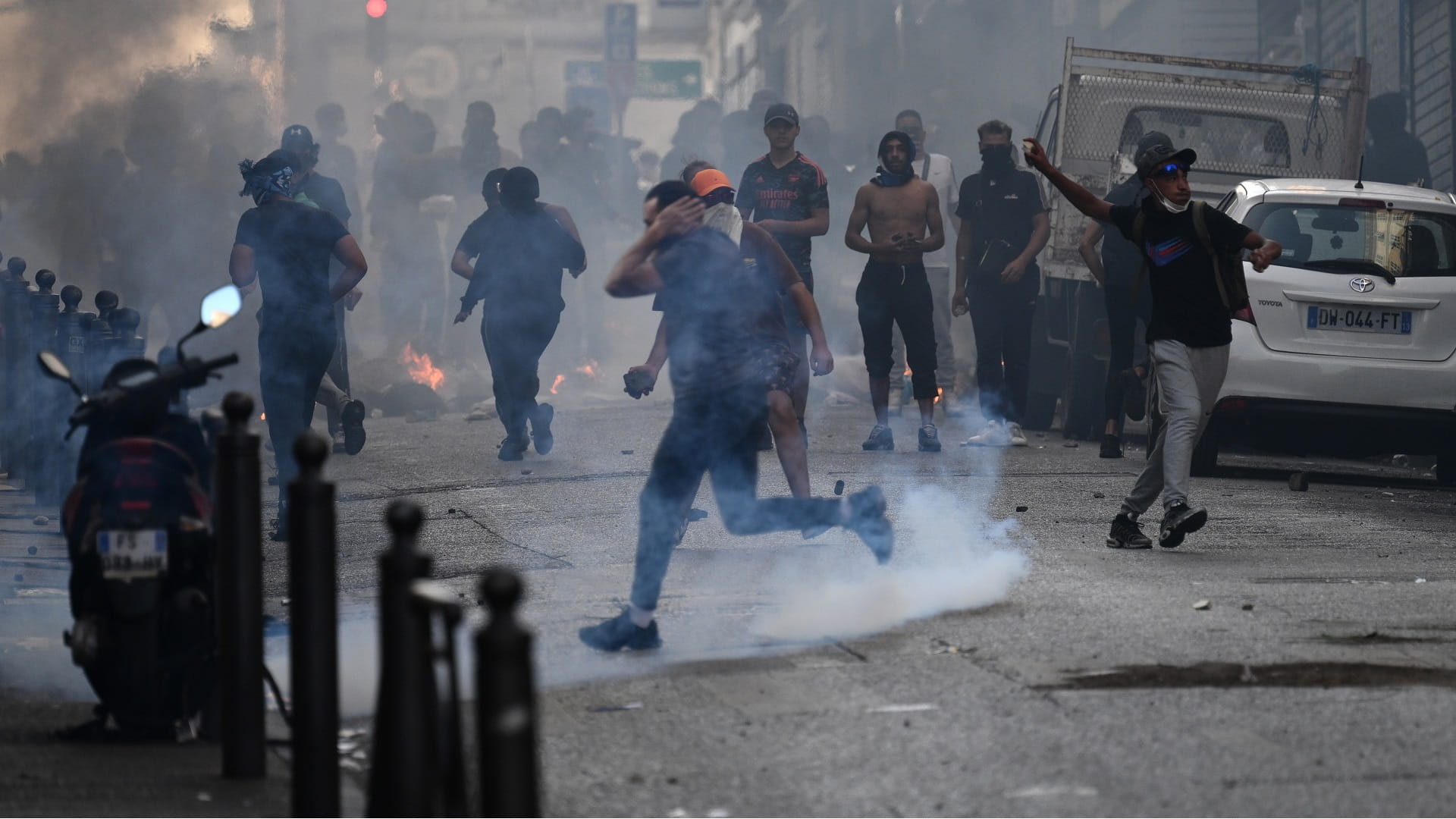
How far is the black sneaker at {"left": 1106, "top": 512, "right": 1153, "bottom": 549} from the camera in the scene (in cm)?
795

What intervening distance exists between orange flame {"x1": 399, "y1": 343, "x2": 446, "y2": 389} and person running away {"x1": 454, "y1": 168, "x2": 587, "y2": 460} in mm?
4960

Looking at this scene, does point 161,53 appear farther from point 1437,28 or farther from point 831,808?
point 831,808

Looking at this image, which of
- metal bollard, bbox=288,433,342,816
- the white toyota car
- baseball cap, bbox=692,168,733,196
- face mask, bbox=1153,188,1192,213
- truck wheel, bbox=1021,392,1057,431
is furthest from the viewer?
truck wheel, bbox=1021,392,1057,431

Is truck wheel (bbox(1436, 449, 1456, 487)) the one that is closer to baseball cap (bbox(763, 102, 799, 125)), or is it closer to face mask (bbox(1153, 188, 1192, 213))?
face mask (bbox(1153, 188, 1192, 213))

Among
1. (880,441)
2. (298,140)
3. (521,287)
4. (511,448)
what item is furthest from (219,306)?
(521,287)

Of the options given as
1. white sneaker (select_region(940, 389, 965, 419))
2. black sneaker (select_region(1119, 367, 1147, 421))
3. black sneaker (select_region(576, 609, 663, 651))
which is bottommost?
black sneaker (select_region(576, 609, 663, 651))

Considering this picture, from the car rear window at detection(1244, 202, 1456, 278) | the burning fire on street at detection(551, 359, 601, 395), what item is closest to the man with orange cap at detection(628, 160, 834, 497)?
the car rear window at detection(1244, 202, 1456, 278)

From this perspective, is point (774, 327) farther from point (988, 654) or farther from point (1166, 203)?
point (1166, 203)

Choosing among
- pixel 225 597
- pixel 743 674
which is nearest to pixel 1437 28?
pixel 743 674

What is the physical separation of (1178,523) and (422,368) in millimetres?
10377

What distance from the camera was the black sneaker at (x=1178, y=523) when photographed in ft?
25.2

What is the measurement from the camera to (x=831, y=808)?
13.3 ft

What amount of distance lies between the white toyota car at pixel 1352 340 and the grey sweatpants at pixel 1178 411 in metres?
1.88

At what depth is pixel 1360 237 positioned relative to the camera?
395 inches
